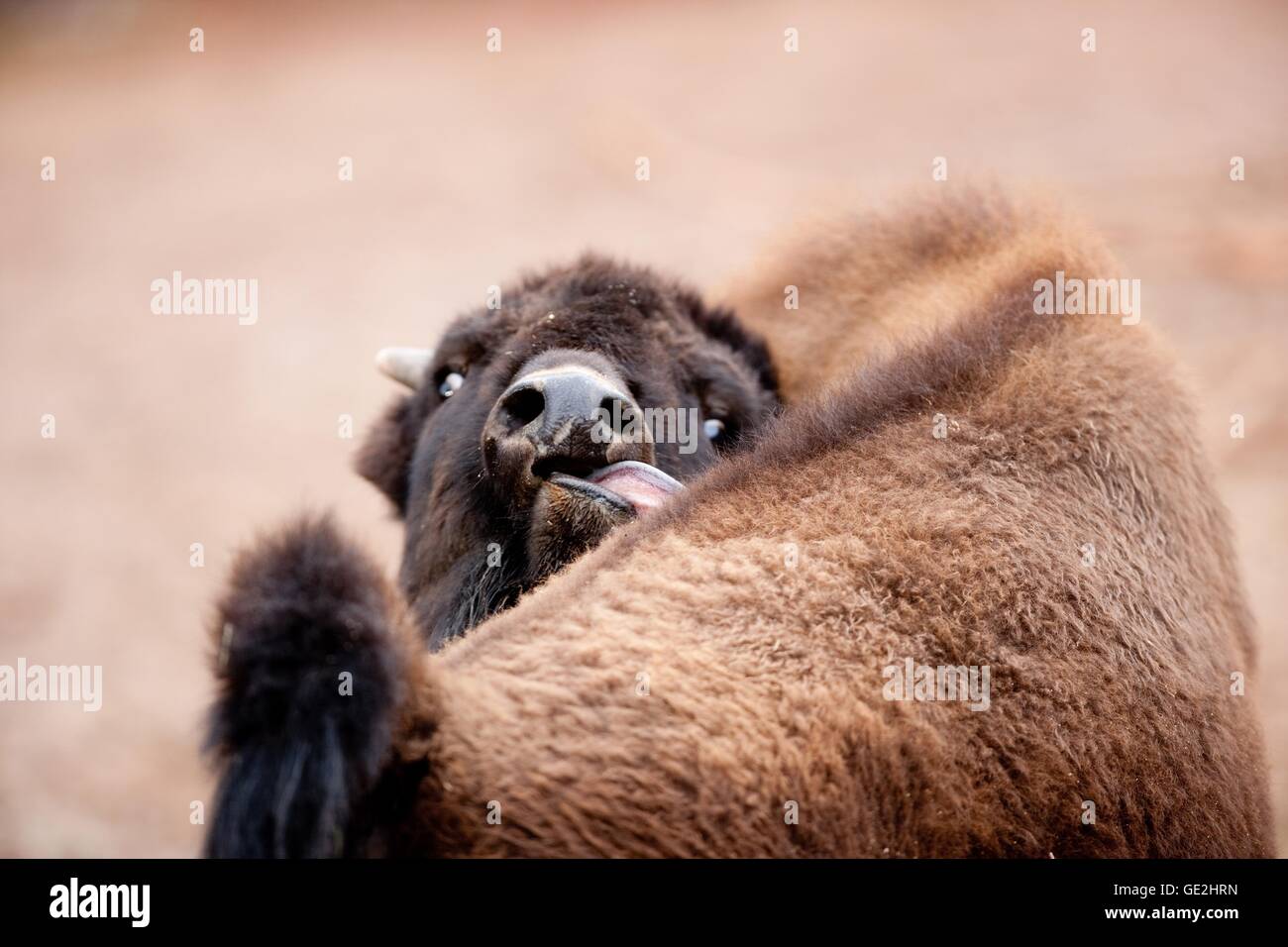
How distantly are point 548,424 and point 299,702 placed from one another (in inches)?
64.9

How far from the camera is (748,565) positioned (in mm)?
2703

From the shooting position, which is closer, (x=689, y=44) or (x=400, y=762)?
(x=400, y=762)

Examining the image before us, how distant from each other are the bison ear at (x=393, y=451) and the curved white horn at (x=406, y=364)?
0.08 m

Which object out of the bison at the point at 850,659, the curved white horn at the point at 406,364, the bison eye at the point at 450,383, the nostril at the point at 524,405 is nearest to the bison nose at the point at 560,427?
the nostril at the point at 524,405

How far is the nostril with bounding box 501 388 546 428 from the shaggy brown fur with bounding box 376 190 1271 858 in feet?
2.69

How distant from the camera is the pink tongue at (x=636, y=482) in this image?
367 cm

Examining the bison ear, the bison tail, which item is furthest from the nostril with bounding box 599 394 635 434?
the bison ear

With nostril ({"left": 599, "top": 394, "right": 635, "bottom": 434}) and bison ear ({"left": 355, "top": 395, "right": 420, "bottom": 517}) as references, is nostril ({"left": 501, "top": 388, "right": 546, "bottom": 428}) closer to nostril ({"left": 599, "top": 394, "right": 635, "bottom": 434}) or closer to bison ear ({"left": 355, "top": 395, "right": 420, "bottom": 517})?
nostril ({"left": 599, "top": 394, "right": 635, "bottom": 434})

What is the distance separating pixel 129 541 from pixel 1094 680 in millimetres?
10701

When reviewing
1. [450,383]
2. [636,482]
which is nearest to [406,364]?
[450,383]

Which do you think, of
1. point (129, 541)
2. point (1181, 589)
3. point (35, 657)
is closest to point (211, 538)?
point (129, 541)

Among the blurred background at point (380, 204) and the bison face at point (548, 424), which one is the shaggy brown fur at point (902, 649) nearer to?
the bison face at point (548, 424)

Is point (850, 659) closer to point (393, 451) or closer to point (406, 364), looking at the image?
point (393, 451)
